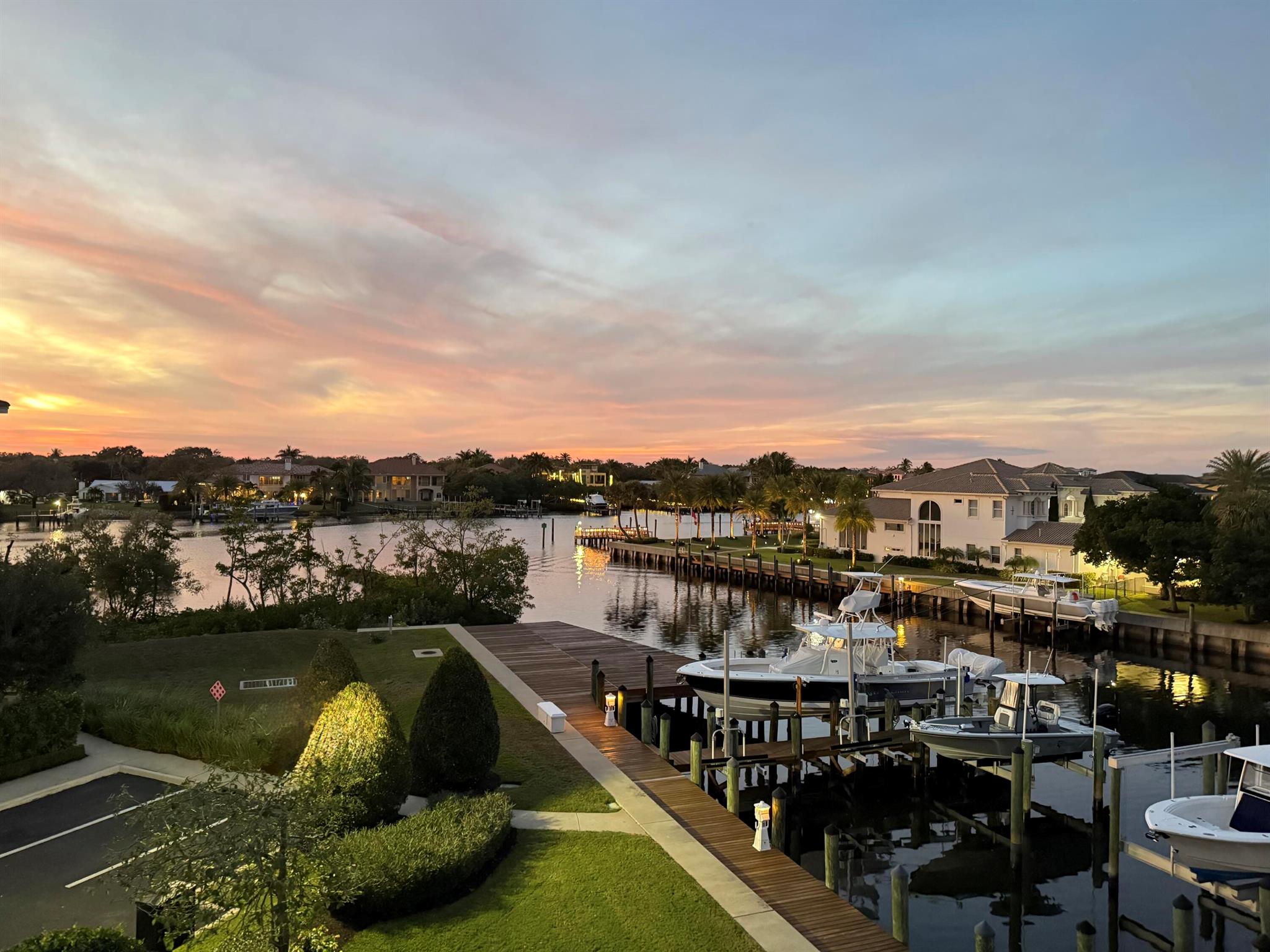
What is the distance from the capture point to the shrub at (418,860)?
11.0 meters

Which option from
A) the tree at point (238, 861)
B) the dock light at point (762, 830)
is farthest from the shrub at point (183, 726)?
the dock light at point (762, 830)

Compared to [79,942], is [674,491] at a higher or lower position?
higher

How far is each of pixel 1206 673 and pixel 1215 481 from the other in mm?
22165

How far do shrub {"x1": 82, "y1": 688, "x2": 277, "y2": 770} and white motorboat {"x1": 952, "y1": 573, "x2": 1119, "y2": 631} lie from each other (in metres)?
40.4

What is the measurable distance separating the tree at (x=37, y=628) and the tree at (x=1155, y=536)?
4965 centimetres

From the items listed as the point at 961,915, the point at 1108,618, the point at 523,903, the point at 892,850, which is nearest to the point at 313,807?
the point at 523,903

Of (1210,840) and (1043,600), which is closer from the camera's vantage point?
(1210,840)

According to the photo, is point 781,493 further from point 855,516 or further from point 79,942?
point 79,942

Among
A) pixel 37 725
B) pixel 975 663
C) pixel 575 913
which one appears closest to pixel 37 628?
pixel 37 725

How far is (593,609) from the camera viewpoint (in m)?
59.5

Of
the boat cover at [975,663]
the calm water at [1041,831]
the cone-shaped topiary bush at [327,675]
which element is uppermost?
the cone-shaped topiary bush at [327,675]

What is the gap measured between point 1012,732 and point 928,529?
51.1 m

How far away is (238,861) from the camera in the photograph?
28.2 ft

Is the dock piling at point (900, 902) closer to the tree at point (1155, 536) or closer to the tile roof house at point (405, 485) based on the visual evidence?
the tree at point (1155, 536)
